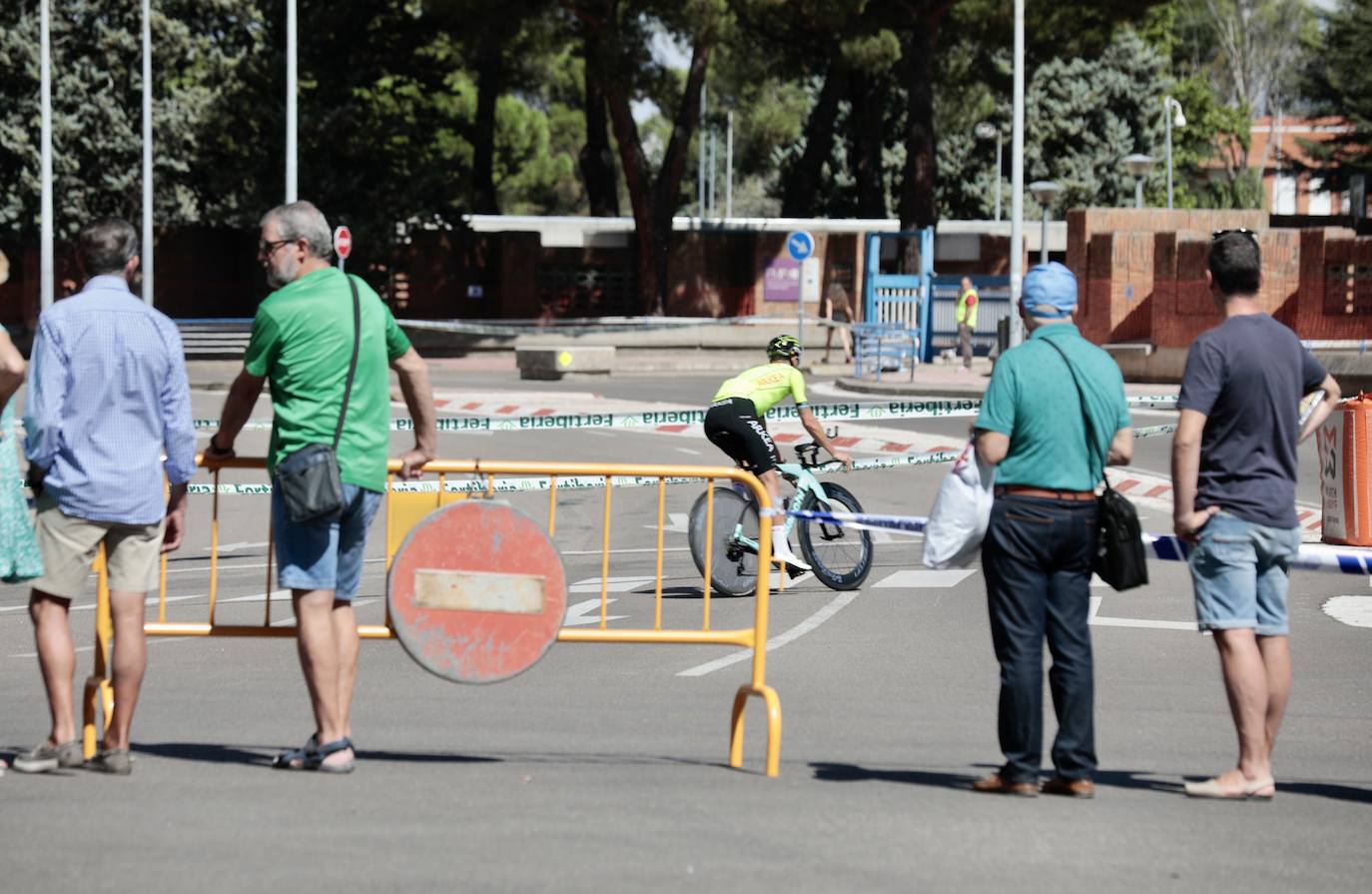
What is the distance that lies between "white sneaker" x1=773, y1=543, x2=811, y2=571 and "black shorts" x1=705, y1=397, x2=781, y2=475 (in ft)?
1.63

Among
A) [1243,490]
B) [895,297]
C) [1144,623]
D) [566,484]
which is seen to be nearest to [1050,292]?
[1243,490]

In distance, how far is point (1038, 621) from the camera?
6.50 m

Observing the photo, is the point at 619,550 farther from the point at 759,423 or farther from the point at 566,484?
the point at 759,423

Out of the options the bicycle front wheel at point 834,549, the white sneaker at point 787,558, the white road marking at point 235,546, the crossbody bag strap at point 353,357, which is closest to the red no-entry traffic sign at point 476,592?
the crossbody bag strap at point 353,357

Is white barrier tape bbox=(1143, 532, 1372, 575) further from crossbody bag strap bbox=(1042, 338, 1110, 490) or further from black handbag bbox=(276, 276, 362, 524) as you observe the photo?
black handbag bbox=(276, 276, 362, 524)

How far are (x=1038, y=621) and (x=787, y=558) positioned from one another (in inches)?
237

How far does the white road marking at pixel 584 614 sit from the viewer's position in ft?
36.0

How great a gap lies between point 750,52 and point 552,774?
4753cm

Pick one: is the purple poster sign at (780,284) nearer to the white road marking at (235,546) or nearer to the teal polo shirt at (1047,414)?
the white road marking at (235,546)

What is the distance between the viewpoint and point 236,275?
52.2 m

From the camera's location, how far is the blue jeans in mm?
6457

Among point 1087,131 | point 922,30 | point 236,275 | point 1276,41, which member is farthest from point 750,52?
point 1276,41

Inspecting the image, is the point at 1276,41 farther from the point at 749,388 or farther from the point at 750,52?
the point at 749,388

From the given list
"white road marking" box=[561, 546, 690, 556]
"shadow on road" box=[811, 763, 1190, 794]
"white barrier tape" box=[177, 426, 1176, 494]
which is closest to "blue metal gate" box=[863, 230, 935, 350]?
"white barrier tape" box=[177, 426, 1176, 494]
